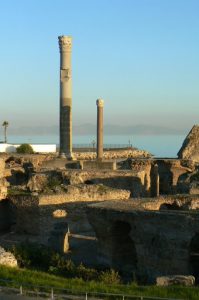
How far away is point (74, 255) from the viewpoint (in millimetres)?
20219

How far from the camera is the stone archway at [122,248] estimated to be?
64.1ft

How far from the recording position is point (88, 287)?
1401 centimetres

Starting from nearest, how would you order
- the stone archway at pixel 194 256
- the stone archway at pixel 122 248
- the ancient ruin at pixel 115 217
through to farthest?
the ancient ruin at pixel 115 217, the stone archway at pixel 194 256, the stone archway at pixel 122 248

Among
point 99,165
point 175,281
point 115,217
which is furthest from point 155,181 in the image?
point 175,281

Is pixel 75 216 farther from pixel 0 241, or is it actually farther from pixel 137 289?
pixel 137 289

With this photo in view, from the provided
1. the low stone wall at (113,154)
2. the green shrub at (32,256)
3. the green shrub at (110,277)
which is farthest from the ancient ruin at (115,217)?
the low stone wall at (113,154)

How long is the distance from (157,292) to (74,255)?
278 inches

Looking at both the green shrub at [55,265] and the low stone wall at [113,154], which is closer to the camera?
the green shrub at [55,265]

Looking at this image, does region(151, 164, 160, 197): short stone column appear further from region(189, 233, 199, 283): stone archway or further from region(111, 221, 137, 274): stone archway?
region(189, 233, 199, 283): stone archway

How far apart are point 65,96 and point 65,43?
400 centimetres

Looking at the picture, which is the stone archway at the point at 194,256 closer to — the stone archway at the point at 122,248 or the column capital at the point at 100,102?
the stone archway at the point at 122,248

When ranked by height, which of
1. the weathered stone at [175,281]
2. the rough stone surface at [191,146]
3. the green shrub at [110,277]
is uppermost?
the rough stone surface at [191,146]

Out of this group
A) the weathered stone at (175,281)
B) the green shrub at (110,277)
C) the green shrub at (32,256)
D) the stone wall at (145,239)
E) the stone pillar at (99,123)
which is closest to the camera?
the weathered stone at (175,281)

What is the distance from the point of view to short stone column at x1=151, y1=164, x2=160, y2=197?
38.1m
